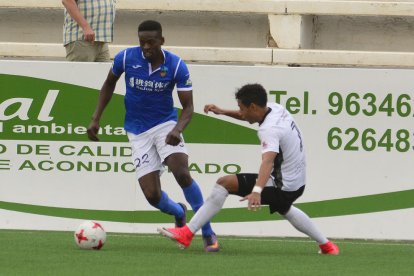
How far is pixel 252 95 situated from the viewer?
10.1 meters

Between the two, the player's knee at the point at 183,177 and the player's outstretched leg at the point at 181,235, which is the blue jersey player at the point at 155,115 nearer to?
the player's knee at the point at 183,177

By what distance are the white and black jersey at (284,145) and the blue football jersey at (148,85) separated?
0.92 m

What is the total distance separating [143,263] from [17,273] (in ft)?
3.78

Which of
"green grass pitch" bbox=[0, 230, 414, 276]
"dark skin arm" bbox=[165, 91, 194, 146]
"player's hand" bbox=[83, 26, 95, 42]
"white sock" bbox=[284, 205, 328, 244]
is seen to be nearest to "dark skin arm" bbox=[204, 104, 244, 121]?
"dark skin arm" bbox=[165, 91, 194, 146]

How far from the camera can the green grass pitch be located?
29.8 feet

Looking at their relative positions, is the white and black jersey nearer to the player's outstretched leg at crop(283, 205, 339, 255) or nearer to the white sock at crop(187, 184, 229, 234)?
the player's outstretched leg at crop(283, 205, 339, 255)

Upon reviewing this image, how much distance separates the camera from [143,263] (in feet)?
31.2

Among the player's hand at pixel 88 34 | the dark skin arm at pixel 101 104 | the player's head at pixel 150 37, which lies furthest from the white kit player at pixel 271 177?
the player's hand at pixel 88 34

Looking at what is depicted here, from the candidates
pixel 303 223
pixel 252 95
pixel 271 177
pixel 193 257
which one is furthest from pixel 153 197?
pixel 252 95

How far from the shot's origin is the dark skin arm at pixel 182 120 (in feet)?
34.3

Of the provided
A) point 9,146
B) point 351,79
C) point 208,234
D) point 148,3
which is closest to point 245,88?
point 208,234

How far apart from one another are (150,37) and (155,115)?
78 cm

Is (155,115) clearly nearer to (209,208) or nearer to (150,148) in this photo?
(150,148)

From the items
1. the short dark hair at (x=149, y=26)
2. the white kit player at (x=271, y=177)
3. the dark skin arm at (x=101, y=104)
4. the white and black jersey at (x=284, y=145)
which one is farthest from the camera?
the dark skin arm at (x=101, y=104)
